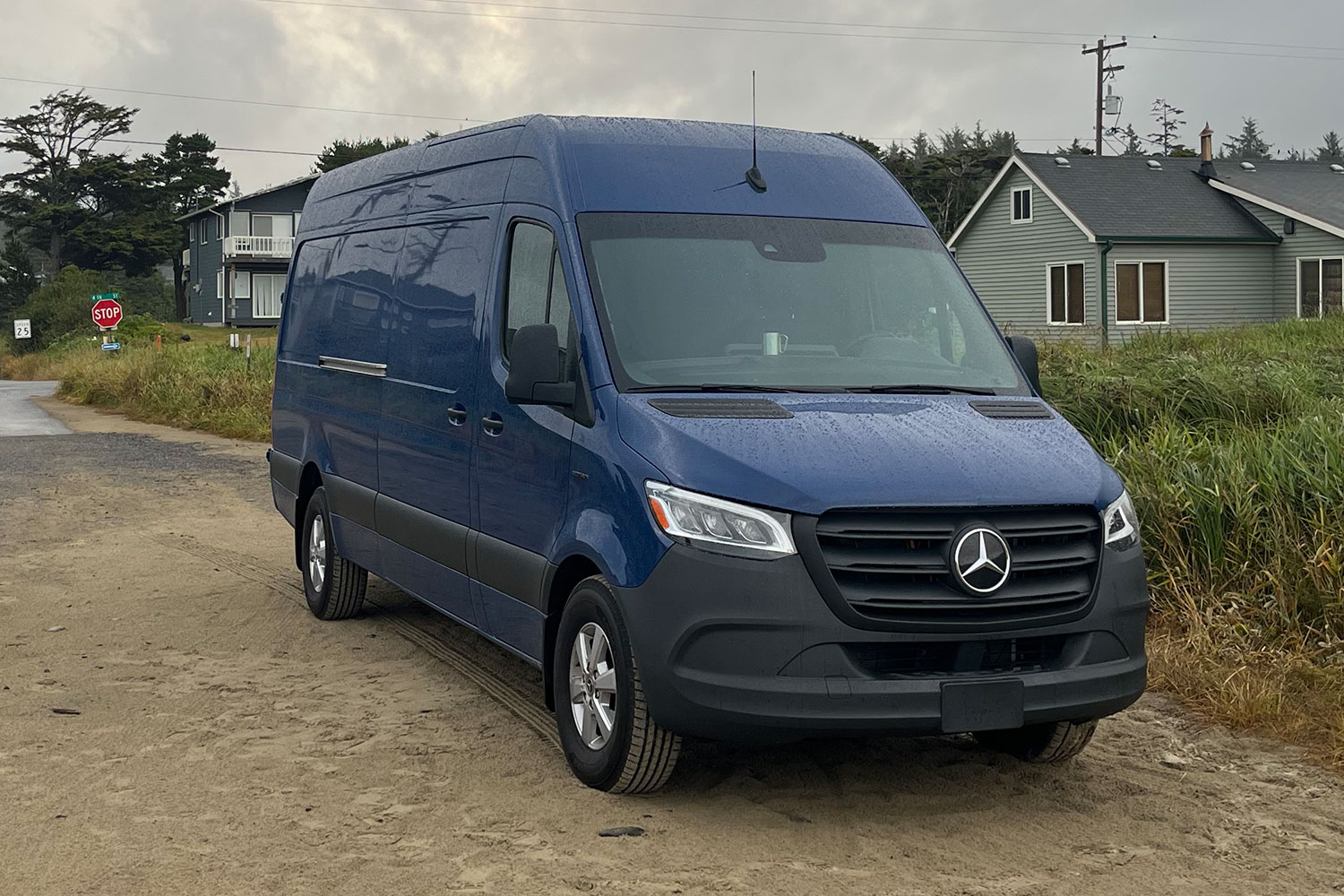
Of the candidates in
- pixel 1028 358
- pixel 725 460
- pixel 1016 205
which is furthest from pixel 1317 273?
pixel 725 460

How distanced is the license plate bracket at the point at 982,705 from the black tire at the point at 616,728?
930 millimetres

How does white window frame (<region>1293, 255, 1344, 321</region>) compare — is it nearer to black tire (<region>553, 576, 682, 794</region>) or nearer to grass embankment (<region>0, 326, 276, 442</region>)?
grass embankment (<region>0, 326, 276, 442</region>)

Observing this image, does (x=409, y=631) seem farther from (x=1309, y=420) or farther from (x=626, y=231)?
(x=1309, y=420)

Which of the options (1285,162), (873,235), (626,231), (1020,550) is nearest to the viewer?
(1020,550)

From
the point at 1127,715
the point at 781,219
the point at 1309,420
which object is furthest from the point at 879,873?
the point at 1309,420

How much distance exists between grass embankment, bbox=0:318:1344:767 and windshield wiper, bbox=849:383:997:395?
1.75 m

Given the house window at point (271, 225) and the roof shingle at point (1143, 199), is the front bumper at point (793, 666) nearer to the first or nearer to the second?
the roof shingle at point (1143, 199)

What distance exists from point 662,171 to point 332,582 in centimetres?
346

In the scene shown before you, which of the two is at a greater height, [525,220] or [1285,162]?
[1285,162]

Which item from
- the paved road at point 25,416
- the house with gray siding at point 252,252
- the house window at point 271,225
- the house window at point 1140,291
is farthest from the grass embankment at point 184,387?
the house window at point 271,225

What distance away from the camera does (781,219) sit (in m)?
6.19

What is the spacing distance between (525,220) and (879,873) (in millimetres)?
2985

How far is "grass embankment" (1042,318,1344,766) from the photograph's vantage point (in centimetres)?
Answer: 647

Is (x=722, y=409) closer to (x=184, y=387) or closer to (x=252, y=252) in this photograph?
(x=184, y=387)
